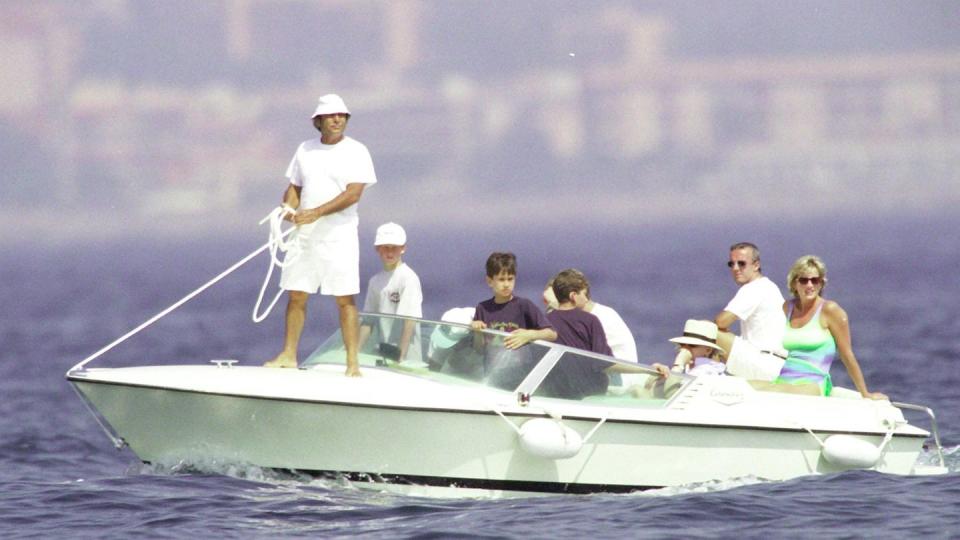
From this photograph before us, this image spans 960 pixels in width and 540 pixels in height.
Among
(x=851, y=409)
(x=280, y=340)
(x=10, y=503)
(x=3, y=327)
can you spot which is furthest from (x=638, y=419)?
(x=3, y=327)

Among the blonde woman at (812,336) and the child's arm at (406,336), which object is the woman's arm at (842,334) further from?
the child's arm at (406,336)

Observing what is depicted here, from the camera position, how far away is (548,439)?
9844 millimetres

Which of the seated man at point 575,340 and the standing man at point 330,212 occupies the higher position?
the standing man at point 330,212

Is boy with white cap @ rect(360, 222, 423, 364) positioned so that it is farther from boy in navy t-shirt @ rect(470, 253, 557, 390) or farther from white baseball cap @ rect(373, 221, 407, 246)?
boy in navy t-shirt @ rect(470, 253, 557, 390)

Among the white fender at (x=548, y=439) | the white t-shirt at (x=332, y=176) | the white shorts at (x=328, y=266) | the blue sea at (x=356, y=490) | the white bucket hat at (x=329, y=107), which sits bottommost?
the blue sea at (x=356, y=490)

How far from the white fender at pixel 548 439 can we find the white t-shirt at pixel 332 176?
1.73 metres

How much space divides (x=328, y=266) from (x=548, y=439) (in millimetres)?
1815

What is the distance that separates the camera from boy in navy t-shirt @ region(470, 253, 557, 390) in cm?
1023

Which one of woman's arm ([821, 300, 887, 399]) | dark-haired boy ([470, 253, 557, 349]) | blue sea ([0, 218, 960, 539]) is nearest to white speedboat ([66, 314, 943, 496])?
blue sea ([0, 218, 960, 539])

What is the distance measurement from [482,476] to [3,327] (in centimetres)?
3063

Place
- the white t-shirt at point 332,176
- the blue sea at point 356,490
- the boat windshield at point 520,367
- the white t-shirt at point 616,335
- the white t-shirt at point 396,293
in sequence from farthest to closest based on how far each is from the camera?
the white t-shirt at point 396,293 → the white t-shirt at point 616,335 → the white t-shirt at point 332,176 → the boat windshield at point 520,367 → the blue sea at point 356,490

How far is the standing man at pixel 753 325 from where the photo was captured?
35.9ft

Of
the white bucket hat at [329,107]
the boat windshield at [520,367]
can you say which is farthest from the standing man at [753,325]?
the white bucket hat at [329,107]

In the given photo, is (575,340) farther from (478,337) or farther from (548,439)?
(548,439)
